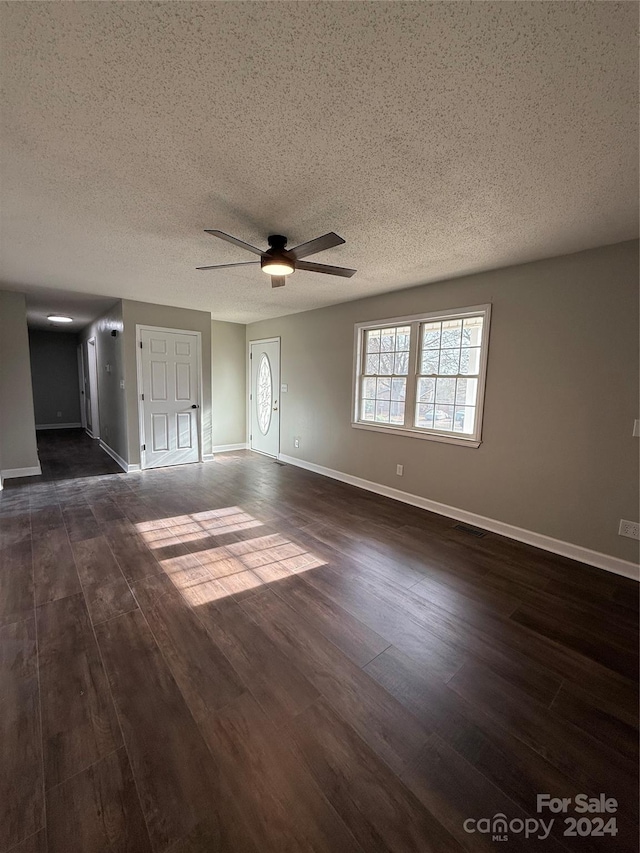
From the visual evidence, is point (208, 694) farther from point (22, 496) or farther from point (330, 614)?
point (22, 496)

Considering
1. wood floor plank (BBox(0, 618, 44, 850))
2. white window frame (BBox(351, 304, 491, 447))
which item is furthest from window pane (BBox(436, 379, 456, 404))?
wood floor plank (BBox(0, 618, 44, 850))

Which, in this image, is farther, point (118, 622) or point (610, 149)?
point (118, 622)

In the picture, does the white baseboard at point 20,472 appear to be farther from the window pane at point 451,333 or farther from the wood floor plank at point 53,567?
the window pane at point 451,333

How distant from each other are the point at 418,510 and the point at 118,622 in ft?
9.98

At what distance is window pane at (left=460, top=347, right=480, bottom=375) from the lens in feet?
11.7

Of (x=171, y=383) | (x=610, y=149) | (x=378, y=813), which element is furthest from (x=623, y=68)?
(x=171, y=383)

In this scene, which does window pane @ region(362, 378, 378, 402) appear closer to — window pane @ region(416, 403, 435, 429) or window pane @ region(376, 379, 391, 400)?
window pane @ region(376, 379, 391, 400)

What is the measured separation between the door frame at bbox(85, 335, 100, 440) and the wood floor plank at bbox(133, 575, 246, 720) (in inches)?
249

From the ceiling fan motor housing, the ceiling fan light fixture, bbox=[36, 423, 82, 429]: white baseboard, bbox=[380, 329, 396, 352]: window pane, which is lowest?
bbox=[36, 423, 82, 429]: white baseboard

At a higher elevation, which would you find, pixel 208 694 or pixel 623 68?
pixel 623 68

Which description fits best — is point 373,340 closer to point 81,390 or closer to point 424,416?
point 424,416

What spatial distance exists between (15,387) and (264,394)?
3.66m

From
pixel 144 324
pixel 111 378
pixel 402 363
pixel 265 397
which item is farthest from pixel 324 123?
pixel 111 378

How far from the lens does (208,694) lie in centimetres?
158
